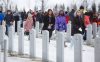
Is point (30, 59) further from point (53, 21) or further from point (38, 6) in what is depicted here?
point (38, 6)

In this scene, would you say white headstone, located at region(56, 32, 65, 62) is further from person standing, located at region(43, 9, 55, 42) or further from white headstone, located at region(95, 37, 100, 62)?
person standing, located at region(43, 9, 55, 42)

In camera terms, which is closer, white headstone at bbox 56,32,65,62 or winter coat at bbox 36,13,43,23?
white headstone at bbox 56,32,65,62

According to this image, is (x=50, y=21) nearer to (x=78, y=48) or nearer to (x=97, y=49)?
(x=78, y=48)

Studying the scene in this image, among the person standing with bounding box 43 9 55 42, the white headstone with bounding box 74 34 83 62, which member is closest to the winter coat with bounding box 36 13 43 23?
the person standing with bounding box 43 9 55 42

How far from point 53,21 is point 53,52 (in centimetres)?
310

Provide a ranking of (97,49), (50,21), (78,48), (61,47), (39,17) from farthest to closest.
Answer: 1. (39,17)
2. (50,21)
3. (61,47)
4. (78,48)
5. (97,49)

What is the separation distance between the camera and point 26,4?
189 feet

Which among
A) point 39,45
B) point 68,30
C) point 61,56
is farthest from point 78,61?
point 68,30

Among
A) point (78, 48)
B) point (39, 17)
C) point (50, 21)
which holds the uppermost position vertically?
point (39, 17)

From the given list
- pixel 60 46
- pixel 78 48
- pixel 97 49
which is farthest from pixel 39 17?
pixel 97 49

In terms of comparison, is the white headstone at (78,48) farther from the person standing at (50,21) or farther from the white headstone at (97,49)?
the person standing at (50,21)

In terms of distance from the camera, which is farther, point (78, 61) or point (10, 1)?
point (10, 1)

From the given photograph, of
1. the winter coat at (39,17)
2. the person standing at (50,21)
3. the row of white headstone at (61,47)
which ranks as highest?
the winter coat at (39,17)

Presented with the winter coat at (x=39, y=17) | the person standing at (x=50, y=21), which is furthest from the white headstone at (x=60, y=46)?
the winter coat at (x=39, y=17)
